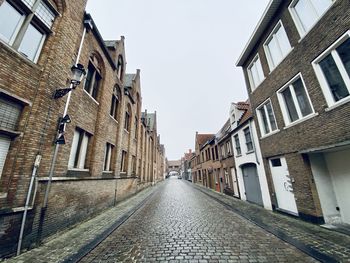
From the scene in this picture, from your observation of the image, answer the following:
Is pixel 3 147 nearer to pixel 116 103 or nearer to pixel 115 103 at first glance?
pixel 115 103

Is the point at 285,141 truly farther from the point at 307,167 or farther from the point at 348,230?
the point at 348,230

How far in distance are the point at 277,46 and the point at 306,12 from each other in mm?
1754

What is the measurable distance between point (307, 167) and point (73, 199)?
9.57 metres

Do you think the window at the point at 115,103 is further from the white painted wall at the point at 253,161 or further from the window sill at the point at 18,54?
the white painted wall at the point at 253,161

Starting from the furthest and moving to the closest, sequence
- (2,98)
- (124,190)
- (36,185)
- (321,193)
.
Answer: (124,190)
(321,193)
(36,185)
(2,98)

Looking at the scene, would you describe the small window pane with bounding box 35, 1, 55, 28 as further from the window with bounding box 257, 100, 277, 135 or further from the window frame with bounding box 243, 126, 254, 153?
the window frame with bounding box 243, 126, 254, 153

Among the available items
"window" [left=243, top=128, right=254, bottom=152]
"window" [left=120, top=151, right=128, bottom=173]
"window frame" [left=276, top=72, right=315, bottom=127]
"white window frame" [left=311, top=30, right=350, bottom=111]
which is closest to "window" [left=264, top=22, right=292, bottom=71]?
"window frame" [left=276, top=72, right=315, bottom=127]

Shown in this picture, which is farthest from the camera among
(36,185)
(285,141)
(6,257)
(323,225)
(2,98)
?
(285,141)

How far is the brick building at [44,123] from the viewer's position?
4082 millimetres

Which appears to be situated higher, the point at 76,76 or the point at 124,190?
the point at 76,76

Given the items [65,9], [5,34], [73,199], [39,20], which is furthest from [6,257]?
[65,9]

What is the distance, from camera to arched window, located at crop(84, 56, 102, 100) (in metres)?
8.23

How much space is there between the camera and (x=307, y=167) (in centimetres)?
624

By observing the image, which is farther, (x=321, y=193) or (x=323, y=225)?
(x=321, y=193)
